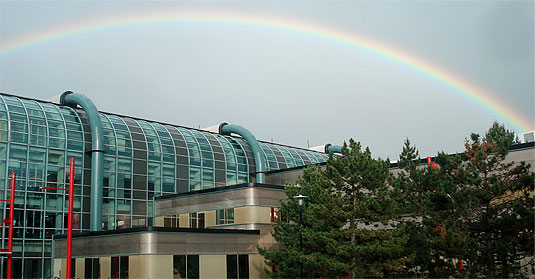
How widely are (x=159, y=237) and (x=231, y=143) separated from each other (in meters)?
28.4

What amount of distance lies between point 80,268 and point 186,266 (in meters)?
8.39

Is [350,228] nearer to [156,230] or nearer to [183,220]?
[156,230]

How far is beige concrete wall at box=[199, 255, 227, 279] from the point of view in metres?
37.5

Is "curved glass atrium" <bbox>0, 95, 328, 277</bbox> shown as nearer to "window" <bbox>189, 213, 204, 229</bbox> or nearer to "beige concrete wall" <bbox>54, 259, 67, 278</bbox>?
"beige concrete wall" <bbox>54, 259, 67, 278</bbox>

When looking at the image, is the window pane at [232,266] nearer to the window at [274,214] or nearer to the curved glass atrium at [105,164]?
the window at [274,214]

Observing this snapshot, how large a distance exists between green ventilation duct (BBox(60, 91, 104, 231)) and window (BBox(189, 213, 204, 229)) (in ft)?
27.0

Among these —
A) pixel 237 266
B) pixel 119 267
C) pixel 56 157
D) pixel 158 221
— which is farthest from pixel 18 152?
pixel 237 266

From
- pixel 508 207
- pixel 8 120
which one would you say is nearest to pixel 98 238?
pixel 8 120

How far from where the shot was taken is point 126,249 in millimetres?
35562

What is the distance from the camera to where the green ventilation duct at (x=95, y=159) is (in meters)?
46.9

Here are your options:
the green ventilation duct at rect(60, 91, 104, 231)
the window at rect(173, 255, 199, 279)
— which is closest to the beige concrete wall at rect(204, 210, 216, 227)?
the window at rect(173, 255, 199, 279)

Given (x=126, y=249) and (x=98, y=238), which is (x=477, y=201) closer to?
(x=126, y=249)

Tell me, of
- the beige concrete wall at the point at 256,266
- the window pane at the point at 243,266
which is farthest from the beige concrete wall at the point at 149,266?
the beige concrete wall at the point at 256,266

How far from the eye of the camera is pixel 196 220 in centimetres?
4744
